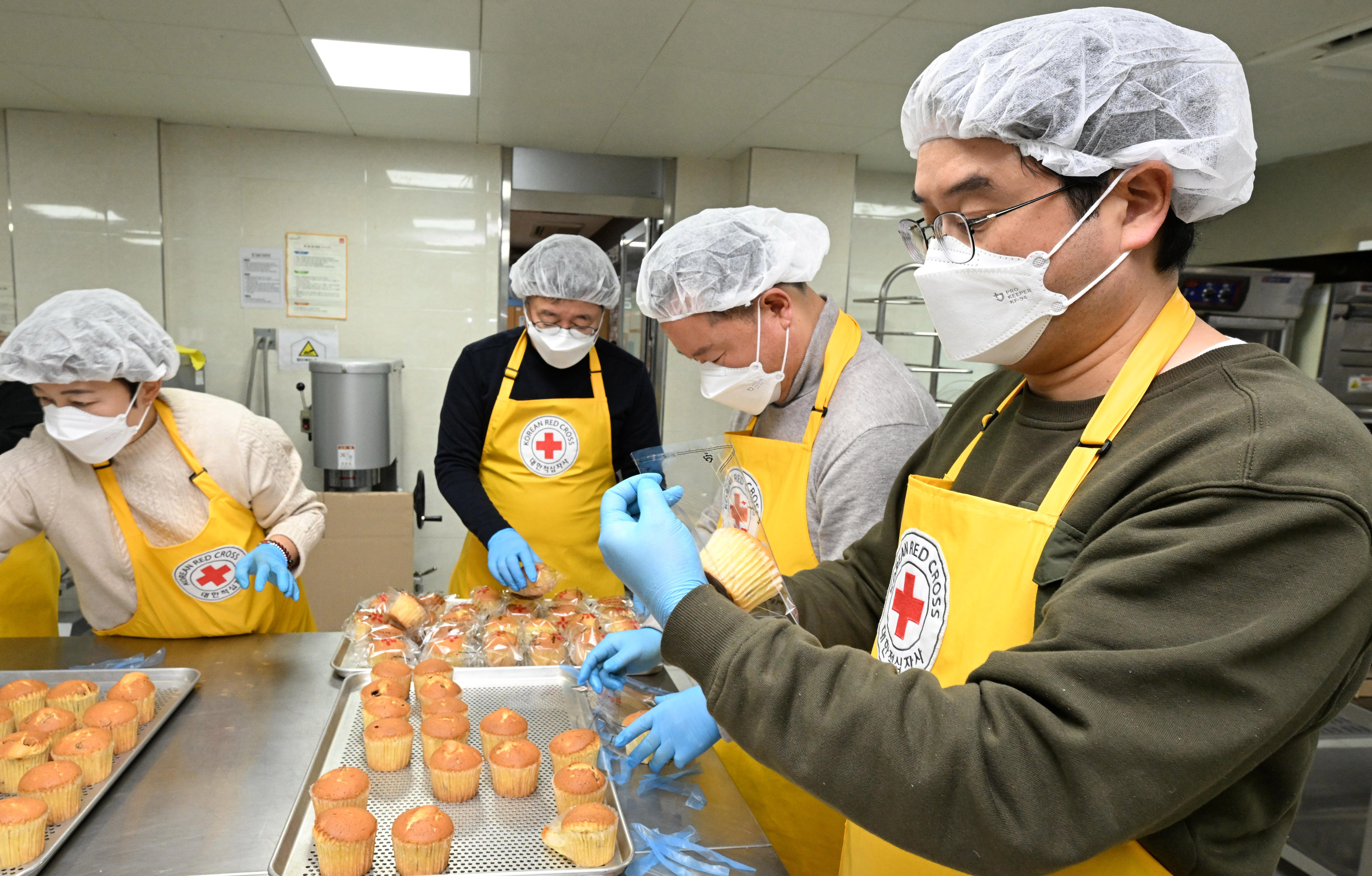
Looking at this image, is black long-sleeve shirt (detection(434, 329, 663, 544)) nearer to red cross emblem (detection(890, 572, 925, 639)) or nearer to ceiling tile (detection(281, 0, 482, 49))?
ceiling tile (detection(281, 0, 482, 49))

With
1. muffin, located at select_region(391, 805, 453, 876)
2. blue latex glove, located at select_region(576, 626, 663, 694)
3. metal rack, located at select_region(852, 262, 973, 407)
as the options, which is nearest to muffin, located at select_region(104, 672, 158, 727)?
muffin, located at select_region(391, 805, 453, 876)

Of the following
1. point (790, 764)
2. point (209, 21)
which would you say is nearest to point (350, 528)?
point (209, 21)

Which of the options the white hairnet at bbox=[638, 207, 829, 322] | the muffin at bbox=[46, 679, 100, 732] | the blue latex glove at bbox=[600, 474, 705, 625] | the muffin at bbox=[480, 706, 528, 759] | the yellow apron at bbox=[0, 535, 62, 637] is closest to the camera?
the blue latex glove at bbox=[600, 474, 705, 625]

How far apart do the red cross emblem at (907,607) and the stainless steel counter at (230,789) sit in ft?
1.35

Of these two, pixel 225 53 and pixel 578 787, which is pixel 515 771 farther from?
pixel 225 53

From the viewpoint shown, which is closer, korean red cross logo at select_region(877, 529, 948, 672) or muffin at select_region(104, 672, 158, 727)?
korean red cross logo at select_region(877, 529, 948, 672)

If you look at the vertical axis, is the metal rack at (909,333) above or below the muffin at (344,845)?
above

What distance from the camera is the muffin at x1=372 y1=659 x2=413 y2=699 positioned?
1.58m

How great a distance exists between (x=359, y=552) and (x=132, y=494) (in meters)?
2.08

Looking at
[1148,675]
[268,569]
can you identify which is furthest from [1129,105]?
[268,569]

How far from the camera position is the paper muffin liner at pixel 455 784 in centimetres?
126

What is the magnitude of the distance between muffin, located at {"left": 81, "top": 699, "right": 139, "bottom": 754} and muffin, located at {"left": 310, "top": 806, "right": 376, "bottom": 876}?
519 mm

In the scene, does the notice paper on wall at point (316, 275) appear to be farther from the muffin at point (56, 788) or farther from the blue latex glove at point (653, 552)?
the blue latex glove at point (653, 552)

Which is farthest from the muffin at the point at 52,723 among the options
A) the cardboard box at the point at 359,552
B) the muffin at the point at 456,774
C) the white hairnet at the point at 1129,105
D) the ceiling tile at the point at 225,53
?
the ceiling tile at the point at 225,53
